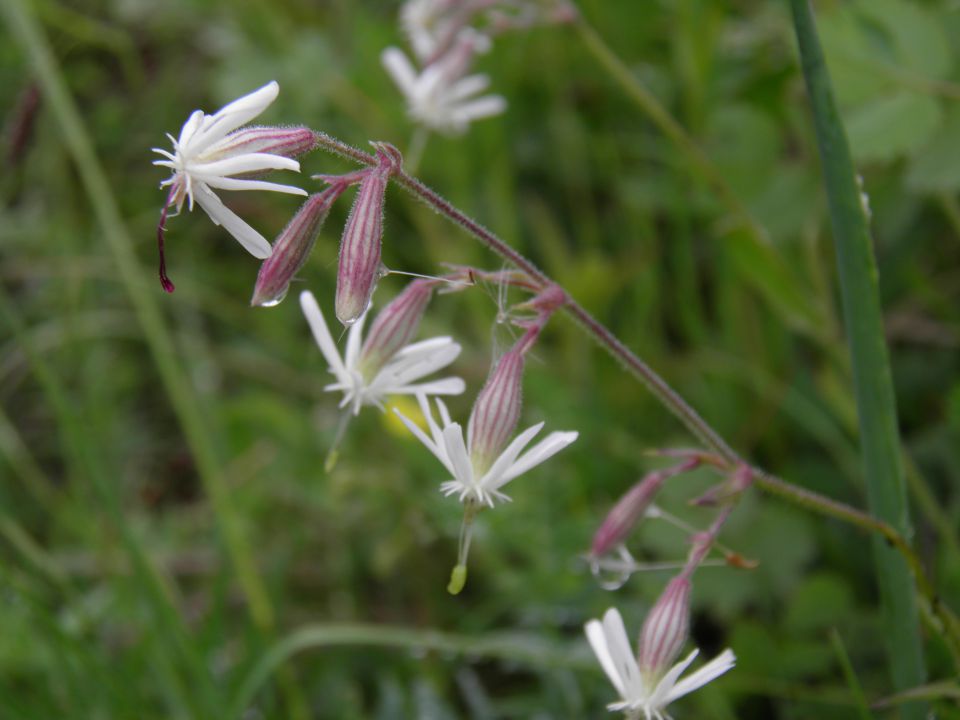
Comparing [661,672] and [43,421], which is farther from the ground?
[43,421]

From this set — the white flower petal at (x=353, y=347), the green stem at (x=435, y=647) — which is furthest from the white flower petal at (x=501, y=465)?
the green stem at (x=435, y=647)

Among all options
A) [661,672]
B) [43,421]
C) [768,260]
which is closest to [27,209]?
[43,421]

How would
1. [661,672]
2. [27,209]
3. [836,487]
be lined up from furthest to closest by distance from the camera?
1. [27,209]
2. [836,487]
3. [661,672]

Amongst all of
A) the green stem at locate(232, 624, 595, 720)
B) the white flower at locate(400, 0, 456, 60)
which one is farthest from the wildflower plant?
the white flower at locate(400, 0, 456, 60)

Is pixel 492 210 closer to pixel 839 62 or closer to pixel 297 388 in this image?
pixel 297 388

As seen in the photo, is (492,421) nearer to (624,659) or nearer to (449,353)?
(449,353)

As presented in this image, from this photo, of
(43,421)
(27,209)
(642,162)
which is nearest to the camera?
(642,162)

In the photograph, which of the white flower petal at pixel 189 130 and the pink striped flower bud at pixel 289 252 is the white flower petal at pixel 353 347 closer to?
the pink striped flower bud at pixel 289 252

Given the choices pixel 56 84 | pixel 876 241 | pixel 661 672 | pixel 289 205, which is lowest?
pixel 661 672
